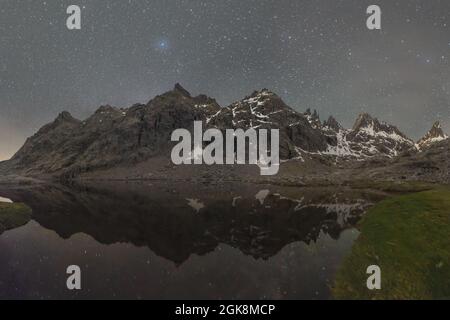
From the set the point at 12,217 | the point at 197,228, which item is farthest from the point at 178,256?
the point at 12,217

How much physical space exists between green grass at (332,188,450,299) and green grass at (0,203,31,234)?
185ft

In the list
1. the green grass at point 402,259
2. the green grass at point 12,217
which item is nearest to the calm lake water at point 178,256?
the green grass at point 12,217

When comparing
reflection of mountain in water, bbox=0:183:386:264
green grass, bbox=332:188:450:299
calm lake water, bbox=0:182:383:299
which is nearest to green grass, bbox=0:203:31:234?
calm lake water, bbox=0:182:383:299

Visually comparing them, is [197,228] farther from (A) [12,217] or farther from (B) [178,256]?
(A) [12,217]

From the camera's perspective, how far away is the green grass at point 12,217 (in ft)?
183

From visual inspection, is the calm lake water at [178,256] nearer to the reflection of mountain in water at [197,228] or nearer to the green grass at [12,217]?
the reflection of mountain in water at [197,228]

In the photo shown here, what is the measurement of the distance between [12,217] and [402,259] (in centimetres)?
6911

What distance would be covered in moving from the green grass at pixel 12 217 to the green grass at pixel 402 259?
2224 inches

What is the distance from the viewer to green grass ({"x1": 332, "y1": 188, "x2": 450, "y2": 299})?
916 inches

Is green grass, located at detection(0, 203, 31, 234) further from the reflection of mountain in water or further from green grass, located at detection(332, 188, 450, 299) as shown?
green grass, located at detection(332, 188, 450, 299)

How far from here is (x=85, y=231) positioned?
5328cm

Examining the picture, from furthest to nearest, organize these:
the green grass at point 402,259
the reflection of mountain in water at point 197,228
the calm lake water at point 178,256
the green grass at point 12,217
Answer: the green grass at point 12,217 → the reflection of mountain in water at point 197,228 → the calm lake water at point 178,256 → the green grass at point 402,259
